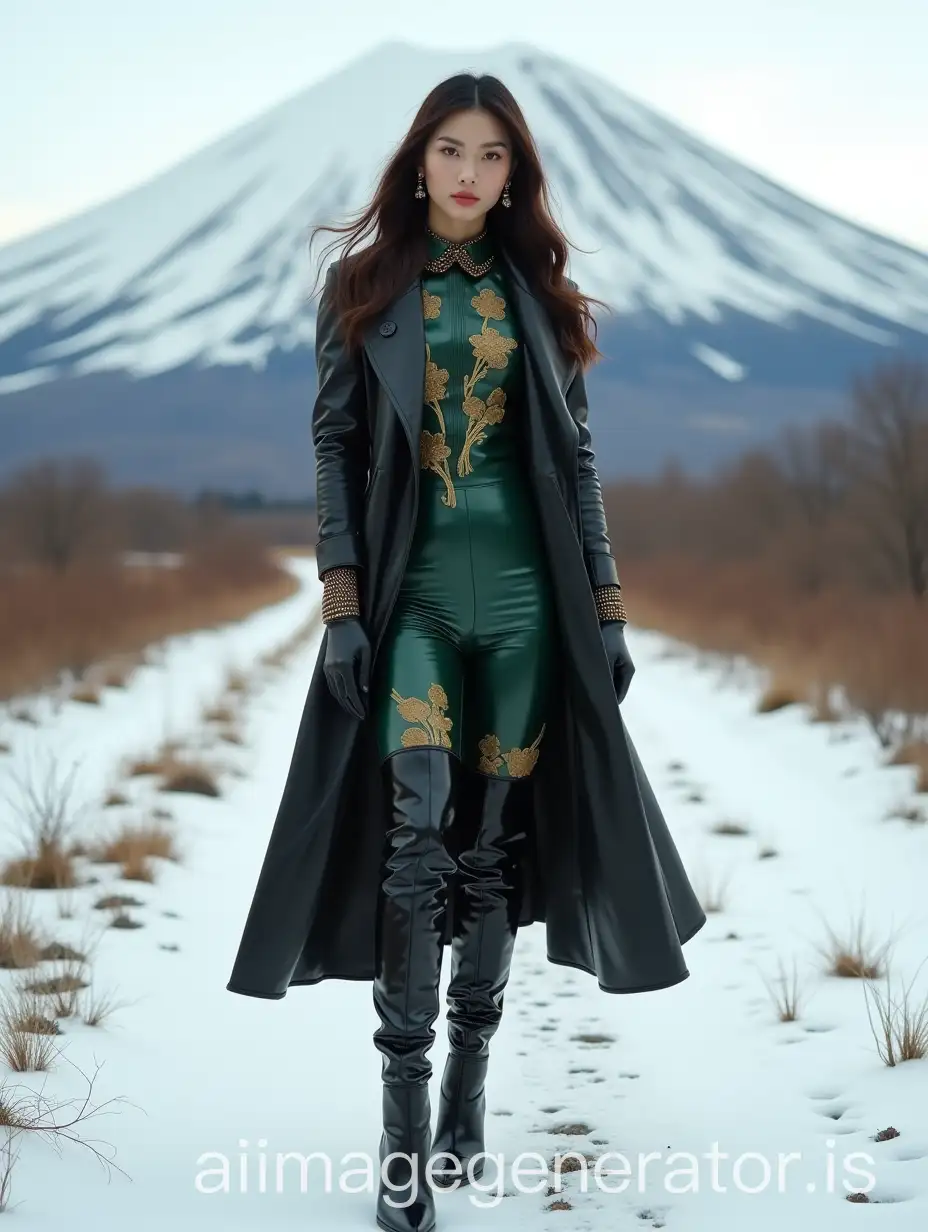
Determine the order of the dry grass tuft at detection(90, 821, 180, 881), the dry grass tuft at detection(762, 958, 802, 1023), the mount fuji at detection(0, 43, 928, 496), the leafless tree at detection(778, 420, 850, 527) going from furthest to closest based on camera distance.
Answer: the mount fuji at detection(0, 43, 928, 496)
the leafless tree at detection(778, 420, 850, 527)
the dry grass tuft at detection(90, 821, 180, 881)
the dry grass tuft at detection(762, 958, 802, 1023)

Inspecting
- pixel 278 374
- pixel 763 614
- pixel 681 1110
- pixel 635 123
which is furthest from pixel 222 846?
pixel 635 123

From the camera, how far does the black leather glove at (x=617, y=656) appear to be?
2850mm

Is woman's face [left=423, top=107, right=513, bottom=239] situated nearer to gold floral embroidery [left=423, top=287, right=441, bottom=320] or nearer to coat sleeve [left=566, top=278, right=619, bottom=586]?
gold floral embroidery [left=423, top=287, right=441, bottom=320]

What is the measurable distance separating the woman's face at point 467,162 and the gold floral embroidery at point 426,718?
952 millimetres

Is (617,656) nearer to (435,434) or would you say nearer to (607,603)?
(607,603)

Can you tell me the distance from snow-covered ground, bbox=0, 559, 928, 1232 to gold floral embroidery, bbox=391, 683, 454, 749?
0.85 m

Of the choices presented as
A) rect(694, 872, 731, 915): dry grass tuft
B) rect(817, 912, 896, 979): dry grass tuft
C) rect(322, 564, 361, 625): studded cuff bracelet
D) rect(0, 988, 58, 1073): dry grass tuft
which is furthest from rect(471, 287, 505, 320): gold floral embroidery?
rect(694, 872, 731, 915): dry grass tuft

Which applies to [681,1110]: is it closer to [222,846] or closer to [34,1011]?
[34,1011]

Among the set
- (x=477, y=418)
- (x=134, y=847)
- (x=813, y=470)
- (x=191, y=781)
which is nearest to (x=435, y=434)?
(x=477, y=418)

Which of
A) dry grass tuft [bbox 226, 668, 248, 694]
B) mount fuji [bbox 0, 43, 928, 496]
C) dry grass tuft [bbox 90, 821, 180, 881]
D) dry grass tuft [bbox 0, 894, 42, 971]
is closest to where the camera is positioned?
dry grass tuft [bbox 0, 894, 42, 971]

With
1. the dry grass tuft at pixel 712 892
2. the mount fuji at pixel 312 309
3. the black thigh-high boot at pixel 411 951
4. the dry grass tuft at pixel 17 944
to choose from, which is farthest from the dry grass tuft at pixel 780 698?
the mount fuji at pixel 312 309

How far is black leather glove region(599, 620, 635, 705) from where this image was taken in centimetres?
285

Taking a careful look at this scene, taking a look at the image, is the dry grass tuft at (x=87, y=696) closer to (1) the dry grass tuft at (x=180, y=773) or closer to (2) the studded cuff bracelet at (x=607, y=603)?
(1) the dry grass tuft at (x=180, y=773)

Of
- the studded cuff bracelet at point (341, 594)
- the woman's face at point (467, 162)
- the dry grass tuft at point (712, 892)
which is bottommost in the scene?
the dry grass tuft at point (712, 892)
